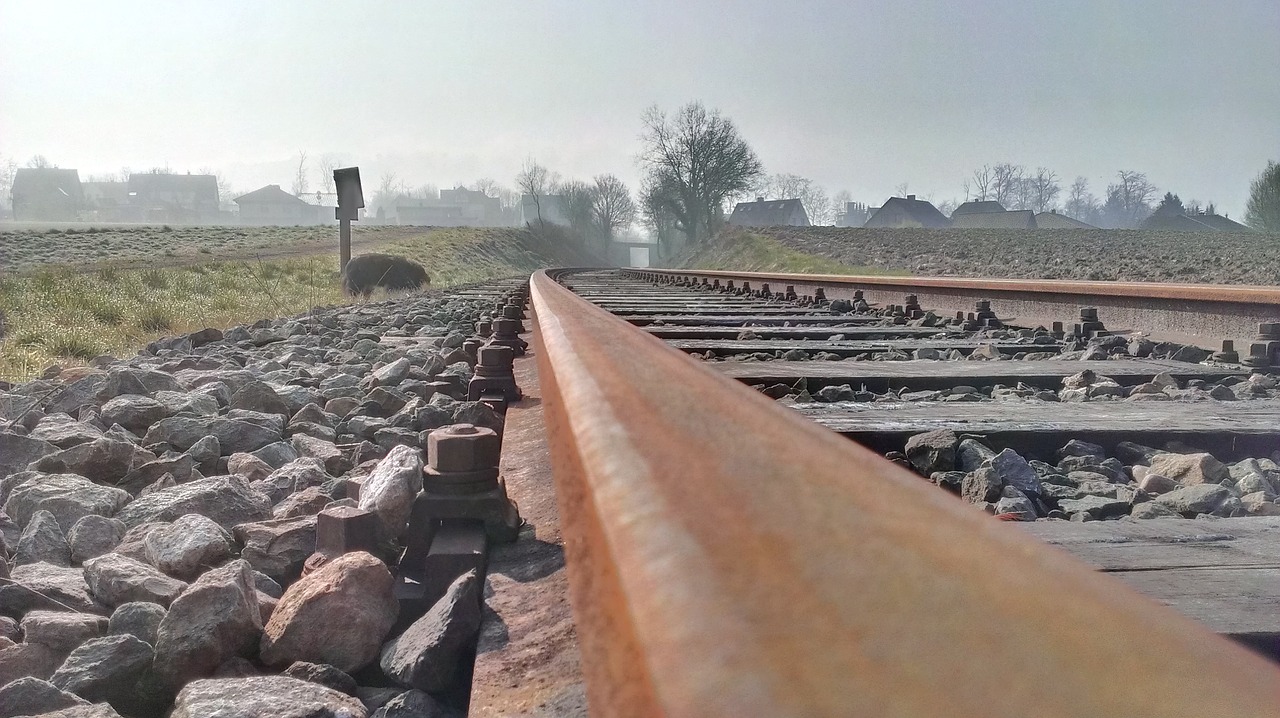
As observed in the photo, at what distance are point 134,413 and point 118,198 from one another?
153 metres

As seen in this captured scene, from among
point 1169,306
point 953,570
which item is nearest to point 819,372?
point 1169,306

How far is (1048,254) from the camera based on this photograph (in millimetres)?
24141

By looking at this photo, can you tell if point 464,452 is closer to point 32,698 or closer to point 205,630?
point 205,630

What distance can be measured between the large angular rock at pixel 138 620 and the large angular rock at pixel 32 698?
203 millimetres

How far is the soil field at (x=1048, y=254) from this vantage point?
54.1 feet

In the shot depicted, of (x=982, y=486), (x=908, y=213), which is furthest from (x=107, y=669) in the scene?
(x=908, y=213)

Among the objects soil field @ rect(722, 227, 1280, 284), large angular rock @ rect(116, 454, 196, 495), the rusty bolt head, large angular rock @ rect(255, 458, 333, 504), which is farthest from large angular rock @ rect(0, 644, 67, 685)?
soil field @ rect(722, 227, 1280, 284)

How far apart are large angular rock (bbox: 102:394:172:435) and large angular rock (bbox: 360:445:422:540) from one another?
1507 millimetres

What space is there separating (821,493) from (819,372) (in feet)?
9.38

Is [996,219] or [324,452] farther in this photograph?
[996,219]

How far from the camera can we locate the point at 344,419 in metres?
3.12

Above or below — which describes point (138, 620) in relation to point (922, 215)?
below

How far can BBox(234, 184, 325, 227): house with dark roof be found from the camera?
13075 cm

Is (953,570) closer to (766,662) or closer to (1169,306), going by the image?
(766,662)
